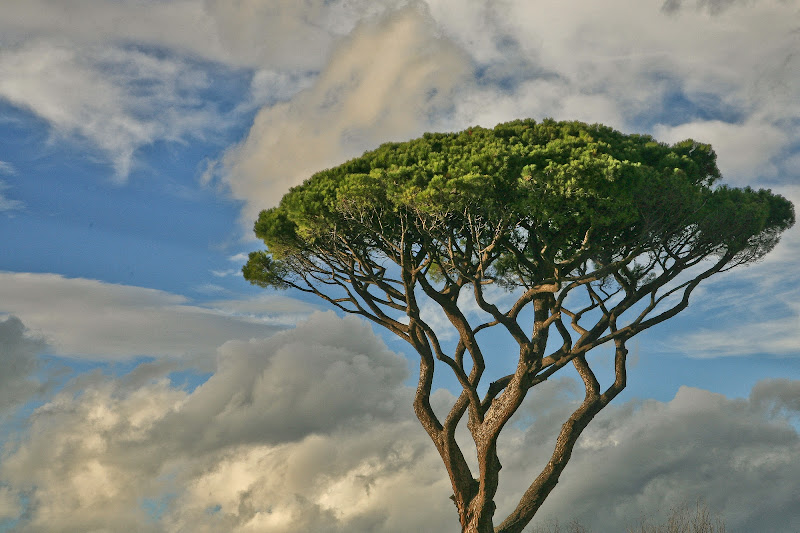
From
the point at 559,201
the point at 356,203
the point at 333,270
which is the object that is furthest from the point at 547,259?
the point at 333,270

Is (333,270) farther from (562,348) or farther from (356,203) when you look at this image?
(562,348)

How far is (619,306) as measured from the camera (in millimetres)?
17469

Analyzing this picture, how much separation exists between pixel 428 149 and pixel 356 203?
6.60 ft

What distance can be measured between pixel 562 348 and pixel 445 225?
178 inches

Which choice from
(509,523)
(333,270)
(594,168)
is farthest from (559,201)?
(509,523)

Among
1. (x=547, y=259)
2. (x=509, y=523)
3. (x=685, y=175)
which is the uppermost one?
(x=685, y=175)

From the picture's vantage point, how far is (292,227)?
17.6m

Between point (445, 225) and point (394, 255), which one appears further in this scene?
point (394, 255)

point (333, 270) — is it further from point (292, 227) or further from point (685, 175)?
point (685, 175)

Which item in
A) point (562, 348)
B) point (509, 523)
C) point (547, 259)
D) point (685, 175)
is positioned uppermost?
point (685, 175)

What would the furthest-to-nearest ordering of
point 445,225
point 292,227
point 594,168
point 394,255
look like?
point 292,227 → point 394,255 → point 445,225 → point 594,168

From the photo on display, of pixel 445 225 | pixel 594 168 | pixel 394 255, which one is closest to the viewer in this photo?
pixel 594 168

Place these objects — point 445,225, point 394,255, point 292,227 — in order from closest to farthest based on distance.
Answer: point 445,225, point 394,255, point 292,227

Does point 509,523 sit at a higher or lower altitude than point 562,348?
lower
